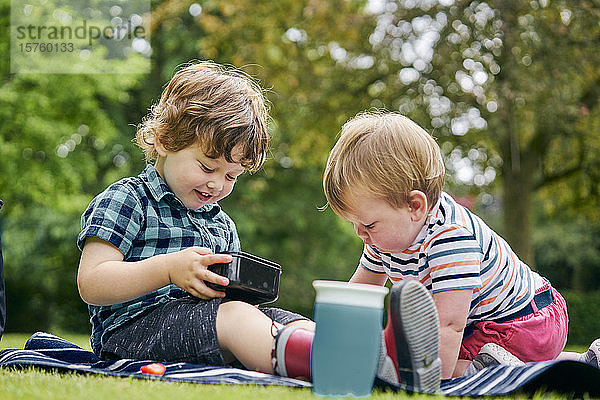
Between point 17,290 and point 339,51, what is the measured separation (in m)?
7.46

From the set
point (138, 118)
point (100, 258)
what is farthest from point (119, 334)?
point (138, 118)

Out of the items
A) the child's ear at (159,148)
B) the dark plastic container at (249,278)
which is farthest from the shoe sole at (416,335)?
the child's ear at (159,148)

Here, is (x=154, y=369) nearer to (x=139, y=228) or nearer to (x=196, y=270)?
(x=196, y=270)

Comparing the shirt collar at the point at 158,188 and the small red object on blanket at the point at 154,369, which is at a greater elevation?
the shirt collar at the point at 158,188

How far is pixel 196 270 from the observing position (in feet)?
7.28

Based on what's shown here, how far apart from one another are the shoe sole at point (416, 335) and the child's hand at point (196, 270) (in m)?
0.61

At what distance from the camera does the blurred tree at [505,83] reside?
27.4 feet

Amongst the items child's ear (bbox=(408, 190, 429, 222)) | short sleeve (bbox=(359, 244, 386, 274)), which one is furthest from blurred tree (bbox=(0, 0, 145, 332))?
child's ear (bbox=(408, 190, 429, 222))

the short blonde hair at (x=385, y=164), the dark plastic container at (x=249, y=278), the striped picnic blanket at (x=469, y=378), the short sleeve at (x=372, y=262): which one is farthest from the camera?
the short sleeve at (x=372, y=262)

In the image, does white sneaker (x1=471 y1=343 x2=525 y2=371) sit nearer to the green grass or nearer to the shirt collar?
the green grass

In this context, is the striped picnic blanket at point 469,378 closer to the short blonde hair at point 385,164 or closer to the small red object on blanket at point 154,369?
the small red object on blanket at point 154,369

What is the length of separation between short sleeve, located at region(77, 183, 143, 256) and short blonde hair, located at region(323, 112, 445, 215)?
28.8 inches

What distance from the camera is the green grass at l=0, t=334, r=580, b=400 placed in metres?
1.67

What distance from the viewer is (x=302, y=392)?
6.12 feet
